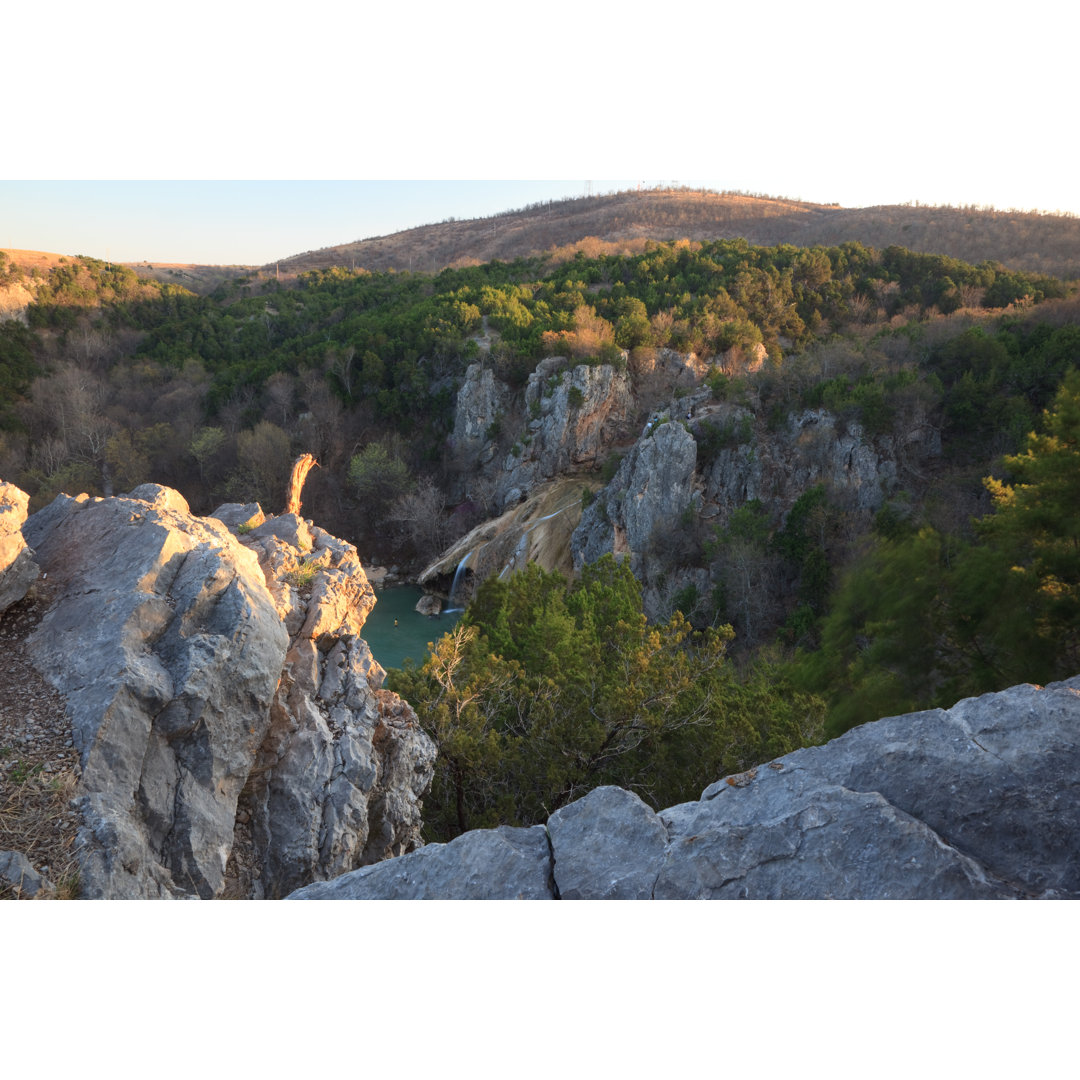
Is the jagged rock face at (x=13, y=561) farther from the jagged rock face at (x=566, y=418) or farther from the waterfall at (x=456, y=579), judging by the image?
the jagged rock face at (x=566, y=418)

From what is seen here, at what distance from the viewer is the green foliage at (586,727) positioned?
951 centimetres

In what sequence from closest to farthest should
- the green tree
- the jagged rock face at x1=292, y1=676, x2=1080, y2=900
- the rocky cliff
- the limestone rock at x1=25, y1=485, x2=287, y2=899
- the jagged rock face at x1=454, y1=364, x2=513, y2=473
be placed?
the jagged rock face at x1=292, y1=676, x2=1080, y2=900
the limestone rock at x1=25, y1=485, x2=287, y2=899
the green tree
the rocky cliff
the jagged rock face at x1=454, y1=364, x2=513, y2=473

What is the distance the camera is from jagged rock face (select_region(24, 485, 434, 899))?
5.35 m

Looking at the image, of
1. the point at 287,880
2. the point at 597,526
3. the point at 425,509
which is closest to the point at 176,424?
the point at 425,509

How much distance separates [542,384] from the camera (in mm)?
37094

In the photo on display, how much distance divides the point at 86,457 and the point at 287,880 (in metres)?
37.0

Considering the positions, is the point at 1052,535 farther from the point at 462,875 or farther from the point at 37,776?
the point at 37,776

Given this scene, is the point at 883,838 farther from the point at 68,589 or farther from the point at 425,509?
the point at 425,509

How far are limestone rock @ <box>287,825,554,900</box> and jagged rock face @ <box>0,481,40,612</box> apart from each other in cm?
407

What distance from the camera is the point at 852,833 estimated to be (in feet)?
12.5

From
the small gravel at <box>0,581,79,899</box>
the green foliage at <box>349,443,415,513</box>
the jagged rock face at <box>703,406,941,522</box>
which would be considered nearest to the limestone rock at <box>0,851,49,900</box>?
the small gravel at <box>0,581,79,899</box>

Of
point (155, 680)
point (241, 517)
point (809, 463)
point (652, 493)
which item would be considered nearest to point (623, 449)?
point (652, 493)

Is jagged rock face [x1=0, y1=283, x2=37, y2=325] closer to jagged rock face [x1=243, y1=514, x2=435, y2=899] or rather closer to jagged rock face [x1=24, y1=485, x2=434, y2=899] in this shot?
jagged rock face [x1=243, y1=514, x2=435, y2=899]

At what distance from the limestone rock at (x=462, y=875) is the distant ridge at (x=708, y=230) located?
153ft
